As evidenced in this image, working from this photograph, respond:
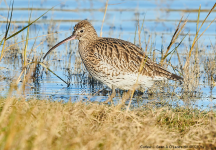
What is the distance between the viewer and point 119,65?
6414mm

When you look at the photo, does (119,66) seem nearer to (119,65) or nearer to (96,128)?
(119,65)

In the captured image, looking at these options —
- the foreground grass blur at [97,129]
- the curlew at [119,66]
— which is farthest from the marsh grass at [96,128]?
the curlew at [119,66]

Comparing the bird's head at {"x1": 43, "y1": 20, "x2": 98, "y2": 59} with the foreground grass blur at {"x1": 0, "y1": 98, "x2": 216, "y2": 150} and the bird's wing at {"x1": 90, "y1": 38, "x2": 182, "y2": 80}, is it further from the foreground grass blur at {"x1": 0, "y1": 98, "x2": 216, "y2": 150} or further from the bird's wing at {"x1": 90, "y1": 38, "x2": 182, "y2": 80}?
the foreground grass blur at {"x1": 0, "y1": 98, "x2": 216, "y2": 150}

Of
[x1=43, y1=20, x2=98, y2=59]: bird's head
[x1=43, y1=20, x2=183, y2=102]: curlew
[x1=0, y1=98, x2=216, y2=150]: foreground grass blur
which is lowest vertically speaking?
[x1=0, y1=98, x2=216, y2=150]: foreground grass blur

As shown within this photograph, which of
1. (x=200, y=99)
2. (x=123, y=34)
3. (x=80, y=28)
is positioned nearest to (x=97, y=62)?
(x=80, y=28)

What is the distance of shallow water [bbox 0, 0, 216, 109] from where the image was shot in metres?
6.89

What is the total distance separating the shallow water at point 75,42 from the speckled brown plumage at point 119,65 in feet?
1.20

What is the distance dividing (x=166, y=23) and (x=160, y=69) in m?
7.46

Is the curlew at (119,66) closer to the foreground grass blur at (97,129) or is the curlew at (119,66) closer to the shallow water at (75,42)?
the shallow water at (75,42)

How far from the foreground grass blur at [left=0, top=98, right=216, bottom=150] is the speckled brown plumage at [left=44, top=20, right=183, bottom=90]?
147 cm

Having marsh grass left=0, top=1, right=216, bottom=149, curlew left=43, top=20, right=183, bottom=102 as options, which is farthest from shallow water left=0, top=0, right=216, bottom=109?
marsh grass left=0, top=1, right=216, bottom=149

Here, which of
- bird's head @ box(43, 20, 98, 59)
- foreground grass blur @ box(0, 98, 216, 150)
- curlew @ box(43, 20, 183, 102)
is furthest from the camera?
bird's head @ box(43, 20, 98, 59)

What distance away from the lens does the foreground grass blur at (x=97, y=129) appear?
3191 millimetres

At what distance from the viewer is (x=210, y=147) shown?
3.85 m
